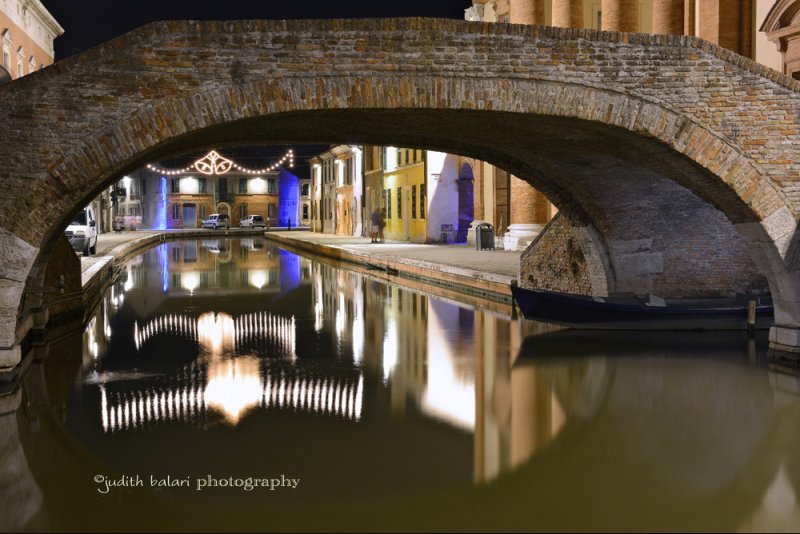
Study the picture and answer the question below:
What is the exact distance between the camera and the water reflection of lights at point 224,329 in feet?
44.6

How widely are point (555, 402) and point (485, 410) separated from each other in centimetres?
90

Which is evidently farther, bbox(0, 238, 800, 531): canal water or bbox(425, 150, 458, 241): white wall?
bbox(425, 150, 458, 241): white wall

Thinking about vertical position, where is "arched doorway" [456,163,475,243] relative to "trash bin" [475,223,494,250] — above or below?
above

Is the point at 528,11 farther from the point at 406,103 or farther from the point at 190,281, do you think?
the point at 406,103

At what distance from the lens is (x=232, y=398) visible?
9641 mm

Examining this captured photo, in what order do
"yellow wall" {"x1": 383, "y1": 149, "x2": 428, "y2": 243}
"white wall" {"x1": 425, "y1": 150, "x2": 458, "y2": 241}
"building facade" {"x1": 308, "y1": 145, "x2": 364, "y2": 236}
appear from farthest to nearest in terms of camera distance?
1. "building facade" {"x1": 308, "y1": 145, "x2": 364, "y2": 236}
2. "yellow wall" {"x1": 383, "y1": 149, "x2": 428, "y2": 243}
3. "white wall" {"x1": 425, "y1": 150, "x2": 458, "y2": 241}

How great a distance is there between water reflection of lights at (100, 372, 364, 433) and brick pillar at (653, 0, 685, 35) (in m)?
13.2

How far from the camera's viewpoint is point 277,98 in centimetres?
905

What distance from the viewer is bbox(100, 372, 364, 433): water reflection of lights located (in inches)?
350

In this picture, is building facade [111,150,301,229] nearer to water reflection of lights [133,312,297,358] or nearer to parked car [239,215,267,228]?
parked car [239,215,267,228]

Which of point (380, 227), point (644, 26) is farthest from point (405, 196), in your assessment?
point (644, 26)

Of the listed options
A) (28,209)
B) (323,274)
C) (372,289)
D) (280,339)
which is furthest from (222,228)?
(28,209)

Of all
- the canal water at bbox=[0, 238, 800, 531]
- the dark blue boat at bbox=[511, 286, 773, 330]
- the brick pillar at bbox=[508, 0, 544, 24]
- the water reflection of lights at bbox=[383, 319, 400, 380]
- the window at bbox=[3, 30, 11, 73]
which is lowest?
the canal water at bbox=[0, 238, 800, 531]

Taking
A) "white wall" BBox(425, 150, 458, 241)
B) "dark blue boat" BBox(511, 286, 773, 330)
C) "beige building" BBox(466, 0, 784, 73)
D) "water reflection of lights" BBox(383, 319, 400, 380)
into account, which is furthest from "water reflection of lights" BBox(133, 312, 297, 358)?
"white wall" BBox(425, 150, 458, 241)
